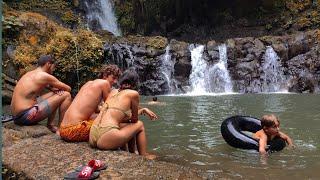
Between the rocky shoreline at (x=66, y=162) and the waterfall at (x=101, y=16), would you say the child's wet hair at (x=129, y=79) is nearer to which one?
the rocky shoreline at (x=66, y=162)

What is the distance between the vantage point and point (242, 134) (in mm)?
6848

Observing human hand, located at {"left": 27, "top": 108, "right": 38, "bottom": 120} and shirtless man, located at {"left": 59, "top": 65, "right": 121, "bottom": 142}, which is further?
human hand, located at {"left": 27, "top": 108, "right": 38, "bottom": 120}

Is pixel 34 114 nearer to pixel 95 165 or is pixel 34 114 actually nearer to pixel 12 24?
pixel 95 165

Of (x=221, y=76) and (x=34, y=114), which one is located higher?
(x=221, y=76)

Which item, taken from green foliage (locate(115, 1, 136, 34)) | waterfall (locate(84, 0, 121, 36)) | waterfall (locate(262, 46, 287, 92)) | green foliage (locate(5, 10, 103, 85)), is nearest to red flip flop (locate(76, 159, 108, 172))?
green foliage (locate(5, 10, 103, 85))

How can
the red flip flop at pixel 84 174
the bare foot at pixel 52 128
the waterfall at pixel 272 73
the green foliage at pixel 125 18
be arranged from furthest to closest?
the green foliage at pixel 125 18
the waterfall at pixel 272 73
the bare foot at pixel 52 128
the red flip flop at pixel 84 174

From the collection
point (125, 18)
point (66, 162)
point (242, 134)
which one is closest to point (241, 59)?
point (125, 18)

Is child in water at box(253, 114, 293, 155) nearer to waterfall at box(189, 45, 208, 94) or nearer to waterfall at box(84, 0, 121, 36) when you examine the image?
waterfall at box(189, 45, 208, 94)

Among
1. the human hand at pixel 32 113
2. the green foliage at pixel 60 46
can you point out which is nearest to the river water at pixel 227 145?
the human hand at pixel 32 113

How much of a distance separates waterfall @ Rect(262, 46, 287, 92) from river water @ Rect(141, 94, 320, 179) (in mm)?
7111

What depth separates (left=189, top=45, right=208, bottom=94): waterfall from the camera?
20.4 m

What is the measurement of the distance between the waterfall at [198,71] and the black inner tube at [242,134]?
509 inches

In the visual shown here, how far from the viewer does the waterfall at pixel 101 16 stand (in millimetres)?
26172

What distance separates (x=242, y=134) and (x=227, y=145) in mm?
413
